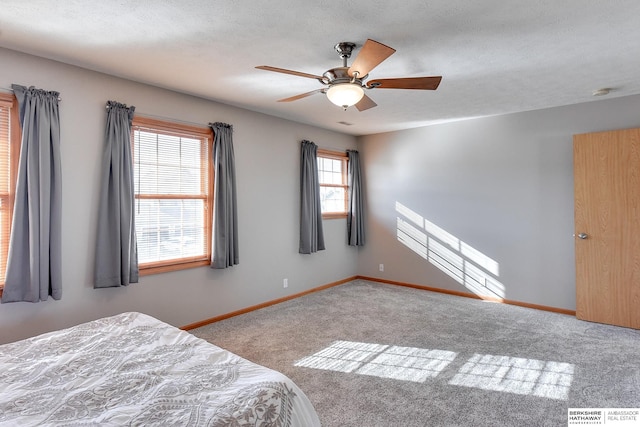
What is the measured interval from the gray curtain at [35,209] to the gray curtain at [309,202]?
2888 mm

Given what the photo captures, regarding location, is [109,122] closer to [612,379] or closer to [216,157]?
[216,157]

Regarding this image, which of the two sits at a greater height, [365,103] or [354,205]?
[365,103]

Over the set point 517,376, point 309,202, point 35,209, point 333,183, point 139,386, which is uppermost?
point 333,183

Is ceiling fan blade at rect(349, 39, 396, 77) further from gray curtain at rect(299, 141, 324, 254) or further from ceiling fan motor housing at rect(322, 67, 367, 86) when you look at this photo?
gray curtain at rect(299, 141, 324, 254)

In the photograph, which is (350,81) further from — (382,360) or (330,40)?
(382,360)

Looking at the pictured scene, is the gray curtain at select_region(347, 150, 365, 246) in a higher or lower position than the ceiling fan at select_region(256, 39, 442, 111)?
lower

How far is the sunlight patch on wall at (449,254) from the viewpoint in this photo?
471 cm

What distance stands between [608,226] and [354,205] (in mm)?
3309

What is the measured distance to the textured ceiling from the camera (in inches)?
79.5

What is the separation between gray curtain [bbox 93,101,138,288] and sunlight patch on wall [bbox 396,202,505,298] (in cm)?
395

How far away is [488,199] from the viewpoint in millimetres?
4723

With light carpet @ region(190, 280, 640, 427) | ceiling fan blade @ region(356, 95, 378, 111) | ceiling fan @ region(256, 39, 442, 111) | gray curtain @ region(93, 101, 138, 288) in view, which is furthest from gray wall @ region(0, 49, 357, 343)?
ceiling fan blade @ region(356, 95, 378, 111)

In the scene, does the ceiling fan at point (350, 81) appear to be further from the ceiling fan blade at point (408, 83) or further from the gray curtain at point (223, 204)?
the gray curtain at point (223, 204)

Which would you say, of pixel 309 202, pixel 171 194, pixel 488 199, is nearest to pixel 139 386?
pixel 171 194
